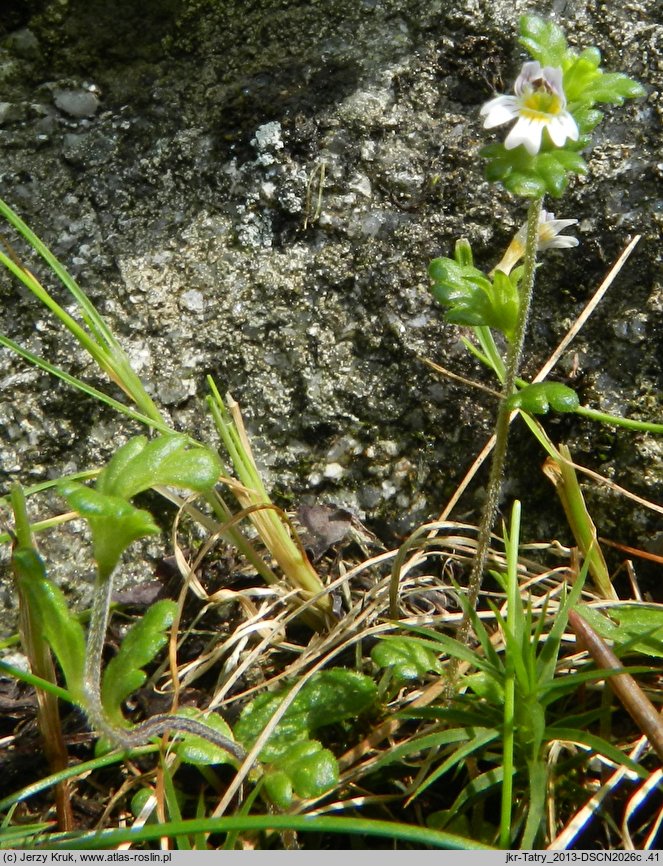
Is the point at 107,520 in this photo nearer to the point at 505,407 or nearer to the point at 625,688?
the point at 505,407

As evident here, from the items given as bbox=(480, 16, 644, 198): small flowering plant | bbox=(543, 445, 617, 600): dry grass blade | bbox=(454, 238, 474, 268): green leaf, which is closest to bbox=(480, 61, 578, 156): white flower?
bbox=(480, 16, 644, 198): small flowering plant

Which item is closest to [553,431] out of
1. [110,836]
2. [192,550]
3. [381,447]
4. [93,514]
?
[381,447]

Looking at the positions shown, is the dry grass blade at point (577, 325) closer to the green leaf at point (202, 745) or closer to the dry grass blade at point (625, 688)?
the dry grass blade at point (625, 688)

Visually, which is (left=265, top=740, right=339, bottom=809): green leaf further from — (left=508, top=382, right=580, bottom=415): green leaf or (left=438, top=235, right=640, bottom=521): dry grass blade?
(left=508, top=382, right=580, bottom=415): green leaf

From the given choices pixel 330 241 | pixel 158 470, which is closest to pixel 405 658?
pixel 158 470

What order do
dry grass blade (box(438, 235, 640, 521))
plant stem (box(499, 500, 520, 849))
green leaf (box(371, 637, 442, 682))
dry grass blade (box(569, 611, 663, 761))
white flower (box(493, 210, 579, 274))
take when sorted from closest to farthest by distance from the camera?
1. plant stem (box(499, 500, 520, 849))
2. dry grass blade (box(569, 611, 663, 761))
3. green leaf (box(371, 637, 442, 682))
4. white flower (box(493, 210, 579, 274))
5. dry grass blade (box(438, 235, 640, 521))

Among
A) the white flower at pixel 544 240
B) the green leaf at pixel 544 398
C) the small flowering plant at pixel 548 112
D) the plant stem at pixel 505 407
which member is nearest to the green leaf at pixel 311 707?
the plant stem at pixel 505 407

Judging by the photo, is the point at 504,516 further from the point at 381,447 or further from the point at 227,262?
the point at 227,262
